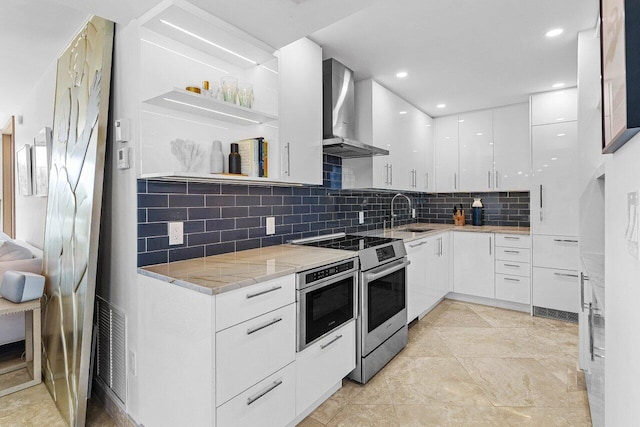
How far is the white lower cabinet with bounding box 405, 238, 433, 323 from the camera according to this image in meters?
3.22

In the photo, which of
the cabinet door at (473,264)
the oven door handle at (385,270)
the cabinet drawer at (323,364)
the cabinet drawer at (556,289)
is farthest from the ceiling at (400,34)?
the cabinet drawer at (556,289)

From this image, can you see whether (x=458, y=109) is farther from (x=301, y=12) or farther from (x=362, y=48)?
(x=301, y=12)

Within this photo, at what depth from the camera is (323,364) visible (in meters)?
2.03

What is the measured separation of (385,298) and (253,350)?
1.33m

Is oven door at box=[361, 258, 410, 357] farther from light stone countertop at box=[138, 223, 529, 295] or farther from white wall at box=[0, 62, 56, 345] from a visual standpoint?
white wall at box=[0, 62, 56, 345]

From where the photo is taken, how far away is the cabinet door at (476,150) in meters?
4.42

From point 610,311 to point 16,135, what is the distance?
5.95 m

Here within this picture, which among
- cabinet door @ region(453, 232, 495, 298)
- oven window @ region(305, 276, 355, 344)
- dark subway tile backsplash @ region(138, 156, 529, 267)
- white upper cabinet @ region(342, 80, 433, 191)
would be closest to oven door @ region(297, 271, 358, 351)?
oven window @ region(305, 276, 355, 344)

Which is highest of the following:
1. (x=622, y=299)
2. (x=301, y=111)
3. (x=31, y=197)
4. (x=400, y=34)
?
(x=400, y=34)

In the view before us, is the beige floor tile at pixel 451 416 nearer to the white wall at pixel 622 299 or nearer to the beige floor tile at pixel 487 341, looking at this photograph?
the beige floor tile at pixel 487 341

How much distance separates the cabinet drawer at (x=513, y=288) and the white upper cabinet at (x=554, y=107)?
5.88 feet

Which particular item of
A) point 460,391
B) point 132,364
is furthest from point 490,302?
point 132,364

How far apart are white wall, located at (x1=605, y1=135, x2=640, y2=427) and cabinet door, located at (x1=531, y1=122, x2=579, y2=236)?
279cm

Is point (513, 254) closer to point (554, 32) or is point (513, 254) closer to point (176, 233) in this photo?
point (554, 32)
